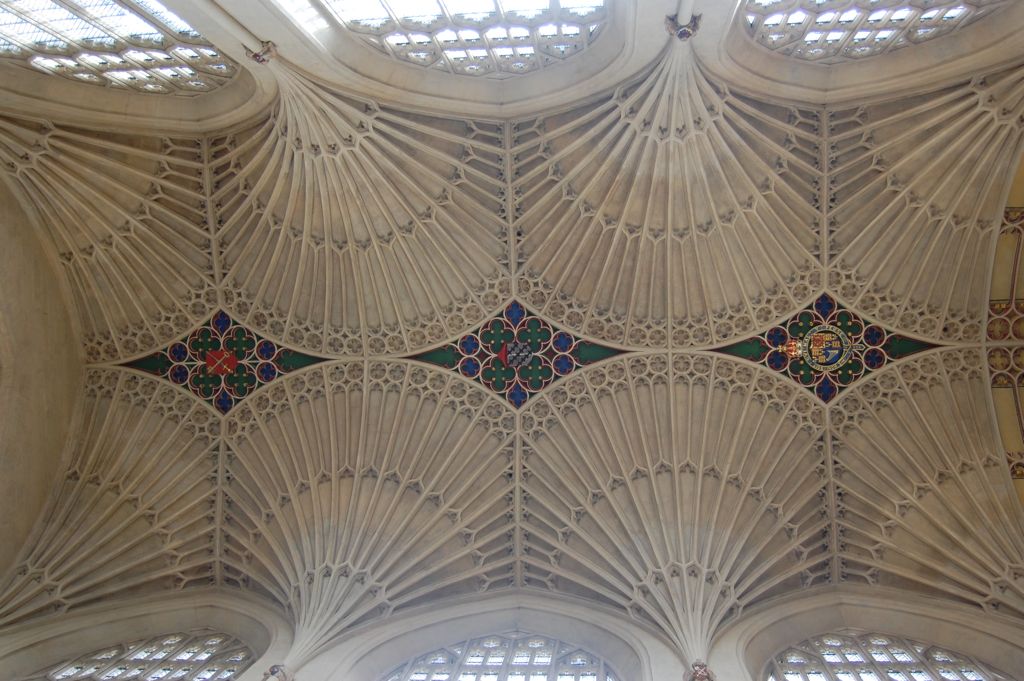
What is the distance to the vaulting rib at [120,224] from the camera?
14.0 m

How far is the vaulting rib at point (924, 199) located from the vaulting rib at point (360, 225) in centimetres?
606

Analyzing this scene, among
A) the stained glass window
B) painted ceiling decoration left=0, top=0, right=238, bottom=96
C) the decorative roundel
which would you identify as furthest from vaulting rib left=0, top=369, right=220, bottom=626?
the decorative roundel

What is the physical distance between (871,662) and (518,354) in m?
7.70

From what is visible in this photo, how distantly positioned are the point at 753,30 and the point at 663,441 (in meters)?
7.04

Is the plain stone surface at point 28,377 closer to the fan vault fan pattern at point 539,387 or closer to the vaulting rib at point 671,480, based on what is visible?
the fan vault fan pattern at point 539,387

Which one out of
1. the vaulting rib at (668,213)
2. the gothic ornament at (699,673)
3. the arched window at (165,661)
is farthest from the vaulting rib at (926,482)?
the arched window at (165,661)

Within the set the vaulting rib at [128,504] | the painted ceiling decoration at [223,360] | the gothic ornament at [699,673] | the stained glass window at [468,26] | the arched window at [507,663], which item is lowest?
the gothic ornament at [699,673]

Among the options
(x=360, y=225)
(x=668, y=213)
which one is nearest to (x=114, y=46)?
(x=360, y=225)

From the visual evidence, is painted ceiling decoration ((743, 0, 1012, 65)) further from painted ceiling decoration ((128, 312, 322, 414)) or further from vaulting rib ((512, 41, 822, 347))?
painted ceiling decoration ((128, 312, 322, 414))

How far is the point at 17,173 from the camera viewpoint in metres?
14.0

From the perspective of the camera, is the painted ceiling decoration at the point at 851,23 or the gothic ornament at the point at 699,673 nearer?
the gothic ornament at the point at 699,673

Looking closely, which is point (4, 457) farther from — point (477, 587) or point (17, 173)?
point (477, 587)

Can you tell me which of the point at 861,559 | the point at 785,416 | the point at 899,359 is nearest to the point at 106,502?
the point at 785,416

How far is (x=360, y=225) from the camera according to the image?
1498 centimetres
